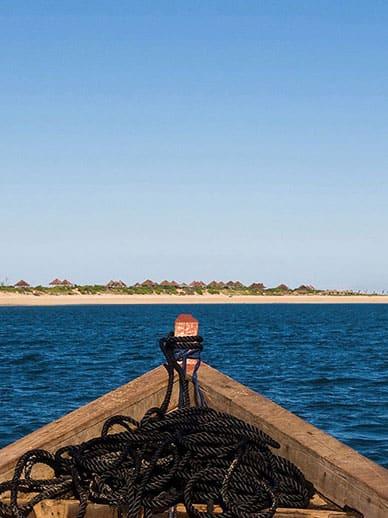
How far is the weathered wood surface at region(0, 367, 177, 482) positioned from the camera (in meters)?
4.78

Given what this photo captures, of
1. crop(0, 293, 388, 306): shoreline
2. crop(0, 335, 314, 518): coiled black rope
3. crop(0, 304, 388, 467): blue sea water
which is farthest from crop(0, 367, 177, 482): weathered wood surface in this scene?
crop(0, 293, 388, 306): shoreline

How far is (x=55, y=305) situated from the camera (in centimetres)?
16800

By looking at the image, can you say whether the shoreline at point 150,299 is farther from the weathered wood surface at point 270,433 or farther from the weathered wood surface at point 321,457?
the weathered wood surface at point 321,457

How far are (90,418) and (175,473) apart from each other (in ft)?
4.26

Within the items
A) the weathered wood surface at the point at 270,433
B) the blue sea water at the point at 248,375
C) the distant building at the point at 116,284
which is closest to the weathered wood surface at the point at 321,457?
the weathered wood surface at the point at 270,433

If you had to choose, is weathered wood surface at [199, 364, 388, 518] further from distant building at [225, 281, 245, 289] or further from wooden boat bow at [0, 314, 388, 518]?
→ distant building at [225, 281, 245, 289]

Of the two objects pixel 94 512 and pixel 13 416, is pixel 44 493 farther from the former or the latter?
pixel 13 416

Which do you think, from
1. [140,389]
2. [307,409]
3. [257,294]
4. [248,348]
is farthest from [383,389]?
[257,294]

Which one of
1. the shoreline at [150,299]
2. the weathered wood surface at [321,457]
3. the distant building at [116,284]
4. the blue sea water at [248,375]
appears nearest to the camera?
the weathered wood surface at [321,457]

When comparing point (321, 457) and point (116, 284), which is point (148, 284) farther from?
point (321, 457)

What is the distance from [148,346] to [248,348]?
5.15 metres

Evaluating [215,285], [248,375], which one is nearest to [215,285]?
[215,285]

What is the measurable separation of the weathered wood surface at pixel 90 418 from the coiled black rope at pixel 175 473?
0.36m

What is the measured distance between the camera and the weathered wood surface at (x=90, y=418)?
4.78m
